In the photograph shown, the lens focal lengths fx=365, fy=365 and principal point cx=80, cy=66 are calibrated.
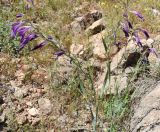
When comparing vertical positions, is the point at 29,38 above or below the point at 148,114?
above

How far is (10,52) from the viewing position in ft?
14.2

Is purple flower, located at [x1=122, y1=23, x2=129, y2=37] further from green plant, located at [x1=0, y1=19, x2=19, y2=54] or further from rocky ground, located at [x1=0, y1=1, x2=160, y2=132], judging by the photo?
green plant, located at [x1=0, y1=19, x2=19, y2=54]

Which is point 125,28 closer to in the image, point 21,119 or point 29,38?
point 29,38

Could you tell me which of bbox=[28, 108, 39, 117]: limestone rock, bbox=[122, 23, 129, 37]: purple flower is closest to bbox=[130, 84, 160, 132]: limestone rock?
bbox=[122, 23, 129, 37]: purple flower

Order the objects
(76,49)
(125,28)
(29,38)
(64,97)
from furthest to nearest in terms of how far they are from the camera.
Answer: (76,49)
(64,97)
(125,28)
(29,38)

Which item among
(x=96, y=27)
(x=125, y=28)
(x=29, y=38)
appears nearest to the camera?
(x=29, y=38)

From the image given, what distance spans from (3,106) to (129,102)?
1.23 m

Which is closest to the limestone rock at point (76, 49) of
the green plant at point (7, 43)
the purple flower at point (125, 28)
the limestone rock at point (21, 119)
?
the green plant at point (7, 43)

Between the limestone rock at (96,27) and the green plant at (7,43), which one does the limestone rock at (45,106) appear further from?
the limestone rock at (96,27)

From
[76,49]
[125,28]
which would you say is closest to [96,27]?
[76,49]

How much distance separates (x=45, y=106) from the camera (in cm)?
371

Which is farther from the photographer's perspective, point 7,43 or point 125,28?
point 7,43

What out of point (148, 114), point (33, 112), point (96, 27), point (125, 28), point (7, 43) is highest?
point (96, 27)

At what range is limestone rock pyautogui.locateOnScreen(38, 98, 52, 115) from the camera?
3.66m
